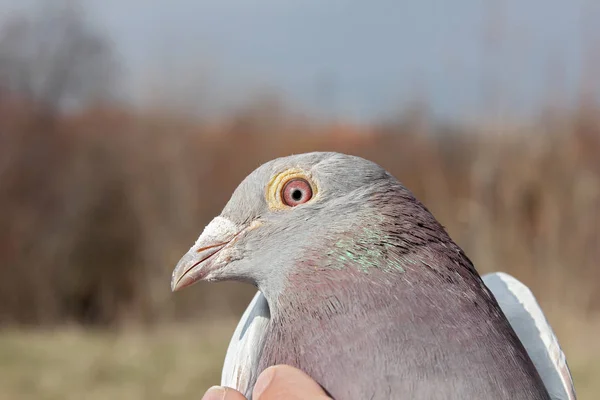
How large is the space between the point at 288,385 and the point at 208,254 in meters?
0.28

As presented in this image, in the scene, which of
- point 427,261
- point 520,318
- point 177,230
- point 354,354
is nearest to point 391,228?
point 427,261

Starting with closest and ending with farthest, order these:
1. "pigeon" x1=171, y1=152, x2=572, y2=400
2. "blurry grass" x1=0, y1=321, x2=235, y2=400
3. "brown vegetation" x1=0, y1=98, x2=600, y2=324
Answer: "pigeon" x1=171, y1=152, x2=572, y2=400, "blurry grass" x1=0, y1=321, x2=235, y2=400, "brown vegetation" x1=0, y1=98, x2=600, y2=324

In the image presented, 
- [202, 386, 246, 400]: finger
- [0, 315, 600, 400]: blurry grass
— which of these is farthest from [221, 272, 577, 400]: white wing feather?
[0, 315, 600, 400]: blurry grass

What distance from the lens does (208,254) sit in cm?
115

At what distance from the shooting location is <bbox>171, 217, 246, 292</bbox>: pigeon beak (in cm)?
114

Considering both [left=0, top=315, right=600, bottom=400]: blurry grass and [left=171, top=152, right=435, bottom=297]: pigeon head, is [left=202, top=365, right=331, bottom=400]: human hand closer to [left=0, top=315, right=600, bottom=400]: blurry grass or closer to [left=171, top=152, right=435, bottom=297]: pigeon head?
[left=171, top=152, right=435, bottom=297]: pigeon head

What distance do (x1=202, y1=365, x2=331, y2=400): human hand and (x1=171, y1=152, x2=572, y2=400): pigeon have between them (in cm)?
2

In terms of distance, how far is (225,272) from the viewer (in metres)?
1.14

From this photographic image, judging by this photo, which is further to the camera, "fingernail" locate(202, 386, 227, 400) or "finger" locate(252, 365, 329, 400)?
"fingernail" locate(202, 386, 227, 400)

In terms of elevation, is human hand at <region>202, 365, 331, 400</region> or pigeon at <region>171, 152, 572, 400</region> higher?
pigeon at <region>171, 152, 572, 400</region>

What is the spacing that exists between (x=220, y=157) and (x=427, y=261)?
179 inches

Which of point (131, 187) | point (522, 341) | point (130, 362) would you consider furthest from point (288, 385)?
point (131, 187)

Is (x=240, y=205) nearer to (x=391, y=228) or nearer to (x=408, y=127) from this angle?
(x=391, y=228)

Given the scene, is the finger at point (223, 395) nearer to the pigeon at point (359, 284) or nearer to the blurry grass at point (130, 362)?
the pigeon at point (359, 284)
